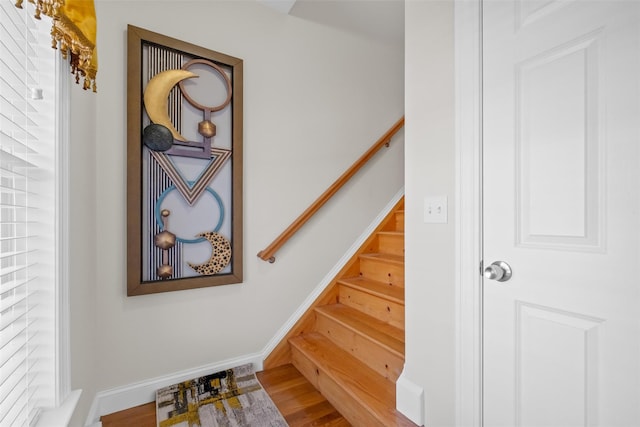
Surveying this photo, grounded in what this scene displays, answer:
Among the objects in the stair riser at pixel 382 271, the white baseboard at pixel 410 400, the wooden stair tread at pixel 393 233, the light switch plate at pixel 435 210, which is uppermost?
the light switch plate at pixel 435 210

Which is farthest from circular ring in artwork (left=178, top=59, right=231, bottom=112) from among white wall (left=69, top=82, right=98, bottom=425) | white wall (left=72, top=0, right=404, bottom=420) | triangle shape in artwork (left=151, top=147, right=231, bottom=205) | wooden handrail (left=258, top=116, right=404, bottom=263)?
wooden handrail (left=258, top=116, right=404, bottom=263)

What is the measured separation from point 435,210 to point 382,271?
41.4 inches

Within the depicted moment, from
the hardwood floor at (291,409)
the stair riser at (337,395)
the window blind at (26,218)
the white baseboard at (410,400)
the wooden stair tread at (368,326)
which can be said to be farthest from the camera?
the wooden stair tread at (368,326)

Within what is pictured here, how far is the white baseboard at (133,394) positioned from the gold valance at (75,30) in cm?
158

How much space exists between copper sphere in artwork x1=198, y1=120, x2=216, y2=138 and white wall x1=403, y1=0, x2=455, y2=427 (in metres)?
1.17

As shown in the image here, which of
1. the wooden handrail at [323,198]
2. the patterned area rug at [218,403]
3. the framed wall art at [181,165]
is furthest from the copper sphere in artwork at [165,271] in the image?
the patterned area rug at [218,403]

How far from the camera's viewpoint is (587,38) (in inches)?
33.2

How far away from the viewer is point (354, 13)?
7.25ft

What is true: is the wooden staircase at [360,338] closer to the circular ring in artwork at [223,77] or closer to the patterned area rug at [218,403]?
the patterned area rug at [218,403]

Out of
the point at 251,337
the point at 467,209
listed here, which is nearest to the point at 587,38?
the point at 467,209

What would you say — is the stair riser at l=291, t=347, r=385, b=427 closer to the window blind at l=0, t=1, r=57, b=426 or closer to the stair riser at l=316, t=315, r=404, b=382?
the stair riser at l=316, t=315, r=404, b=382

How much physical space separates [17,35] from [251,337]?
1.85 m

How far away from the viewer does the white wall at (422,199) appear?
1170mm

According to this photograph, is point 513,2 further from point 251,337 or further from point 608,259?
point 251,337
